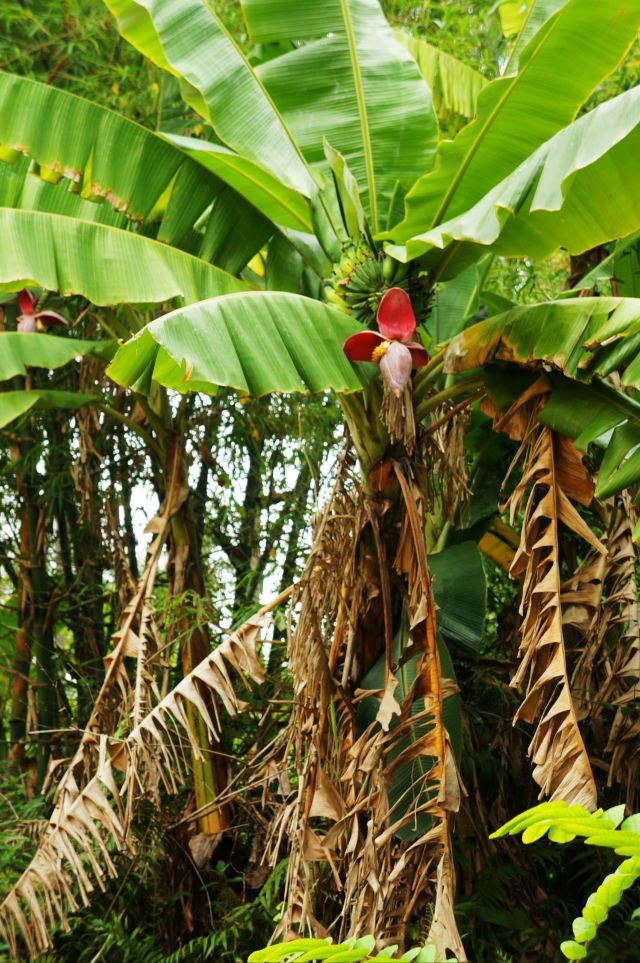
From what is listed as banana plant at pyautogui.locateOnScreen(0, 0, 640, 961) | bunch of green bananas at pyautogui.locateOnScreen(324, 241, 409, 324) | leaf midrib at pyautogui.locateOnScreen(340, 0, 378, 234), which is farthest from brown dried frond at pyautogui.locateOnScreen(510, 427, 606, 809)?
leaf midrib at pyautogui.locateOnScreen(340, 0, 378, 234)

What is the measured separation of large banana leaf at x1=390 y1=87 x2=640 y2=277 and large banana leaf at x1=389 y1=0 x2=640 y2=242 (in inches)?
6.6

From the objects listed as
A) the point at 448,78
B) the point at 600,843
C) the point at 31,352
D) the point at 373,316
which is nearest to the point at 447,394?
the point at 373,316

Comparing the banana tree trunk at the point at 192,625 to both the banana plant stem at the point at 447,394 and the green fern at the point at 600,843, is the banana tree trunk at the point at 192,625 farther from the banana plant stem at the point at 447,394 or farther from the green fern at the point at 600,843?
the green fern at the point at 600,843

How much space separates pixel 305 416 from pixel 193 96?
1.46m

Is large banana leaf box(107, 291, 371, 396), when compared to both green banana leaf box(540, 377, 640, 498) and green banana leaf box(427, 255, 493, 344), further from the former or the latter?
green banana leaf box(427, 255, 493, 344)

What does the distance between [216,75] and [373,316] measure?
945 mm

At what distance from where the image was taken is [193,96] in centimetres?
335

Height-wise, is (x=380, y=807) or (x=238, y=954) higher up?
(x=380, y=807)

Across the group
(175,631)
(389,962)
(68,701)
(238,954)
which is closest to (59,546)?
(68,701)

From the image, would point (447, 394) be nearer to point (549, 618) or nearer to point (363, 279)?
point (363, 279)

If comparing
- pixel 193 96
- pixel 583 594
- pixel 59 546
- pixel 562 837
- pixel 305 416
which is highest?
pixel 193 96

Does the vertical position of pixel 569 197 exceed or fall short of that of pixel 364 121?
it falls short

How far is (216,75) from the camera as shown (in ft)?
10.6

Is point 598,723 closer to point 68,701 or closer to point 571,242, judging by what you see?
point 571,242
